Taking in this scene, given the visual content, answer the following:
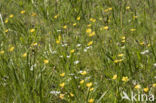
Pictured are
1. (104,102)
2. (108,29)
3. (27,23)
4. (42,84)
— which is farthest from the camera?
(27,23)

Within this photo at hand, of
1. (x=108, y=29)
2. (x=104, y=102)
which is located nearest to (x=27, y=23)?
(x=108, y=29)

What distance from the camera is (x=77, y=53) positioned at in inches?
105

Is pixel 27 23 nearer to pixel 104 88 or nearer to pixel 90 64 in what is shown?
pixel 90 64

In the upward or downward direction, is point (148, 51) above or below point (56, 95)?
above

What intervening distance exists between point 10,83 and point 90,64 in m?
0.68

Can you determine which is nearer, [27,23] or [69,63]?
[69,63]

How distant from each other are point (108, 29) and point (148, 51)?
2.79ft

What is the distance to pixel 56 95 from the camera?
213 centimetres

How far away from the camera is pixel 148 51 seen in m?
2.29

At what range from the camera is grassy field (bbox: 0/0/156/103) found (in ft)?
6.69

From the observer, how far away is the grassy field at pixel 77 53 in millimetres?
2039

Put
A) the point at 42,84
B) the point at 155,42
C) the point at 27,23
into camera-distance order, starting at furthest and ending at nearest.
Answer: the point at 27,23, the point at 155,42, the point at 42,84

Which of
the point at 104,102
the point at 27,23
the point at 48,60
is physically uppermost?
the point at 27,23

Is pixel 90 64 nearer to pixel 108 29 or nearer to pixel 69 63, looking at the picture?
pixel 69 63
